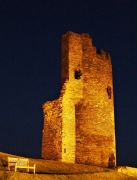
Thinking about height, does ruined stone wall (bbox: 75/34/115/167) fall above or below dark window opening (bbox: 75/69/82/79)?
below

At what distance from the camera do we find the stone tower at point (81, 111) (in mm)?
18359

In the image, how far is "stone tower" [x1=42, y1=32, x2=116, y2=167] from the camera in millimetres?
18359

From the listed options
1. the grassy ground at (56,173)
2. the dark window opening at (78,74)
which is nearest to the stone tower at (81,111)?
the dark window opening at (78,74)

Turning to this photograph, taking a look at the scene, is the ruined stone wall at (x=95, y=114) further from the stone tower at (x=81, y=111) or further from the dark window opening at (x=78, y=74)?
the dark window opening at (x=78, y=74)

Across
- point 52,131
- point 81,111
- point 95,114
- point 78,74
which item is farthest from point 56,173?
point 78,74

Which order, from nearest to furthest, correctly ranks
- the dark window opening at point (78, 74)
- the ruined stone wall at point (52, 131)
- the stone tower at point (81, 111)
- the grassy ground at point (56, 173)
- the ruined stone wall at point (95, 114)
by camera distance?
the grassy ground at point (56, 173), the ruined stone wall at point (52, 131), the stone tower at point (81, 111), the ruined stone wall at point (95, 114), the dark window opening at point (78, 74)

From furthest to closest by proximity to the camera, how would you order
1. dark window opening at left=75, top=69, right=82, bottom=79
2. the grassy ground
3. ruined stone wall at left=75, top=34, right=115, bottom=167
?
dark window opening at left=75, top=69, right=82, bottom=79 < ruined stone wall at left=75, top=34, right=115, bottom=167 < the grassy ground

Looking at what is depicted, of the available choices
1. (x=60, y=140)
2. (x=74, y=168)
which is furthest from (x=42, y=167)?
(x=60, y=140)

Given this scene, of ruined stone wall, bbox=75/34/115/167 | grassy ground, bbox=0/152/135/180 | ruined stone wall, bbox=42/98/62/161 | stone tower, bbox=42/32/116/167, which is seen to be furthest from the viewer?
ruined stone wall, bbox=75/34/115/167

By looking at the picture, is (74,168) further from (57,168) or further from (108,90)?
(108,90)

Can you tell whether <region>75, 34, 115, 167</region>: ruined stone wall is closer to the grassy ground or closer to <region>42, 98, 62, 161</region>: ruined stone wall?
<region>42, 98, 62, 161</region>: ruined stone wall

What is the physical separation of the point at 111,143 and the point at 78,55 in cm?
585

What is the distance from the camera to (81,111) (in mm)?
19562

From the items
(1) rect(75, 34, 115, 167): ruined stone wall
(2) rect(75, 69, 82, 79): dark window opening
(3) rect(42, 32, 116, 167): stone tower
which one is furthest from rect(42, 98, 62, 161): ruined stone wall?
(2) rect(75, 69, 82, 79): dark window opening
